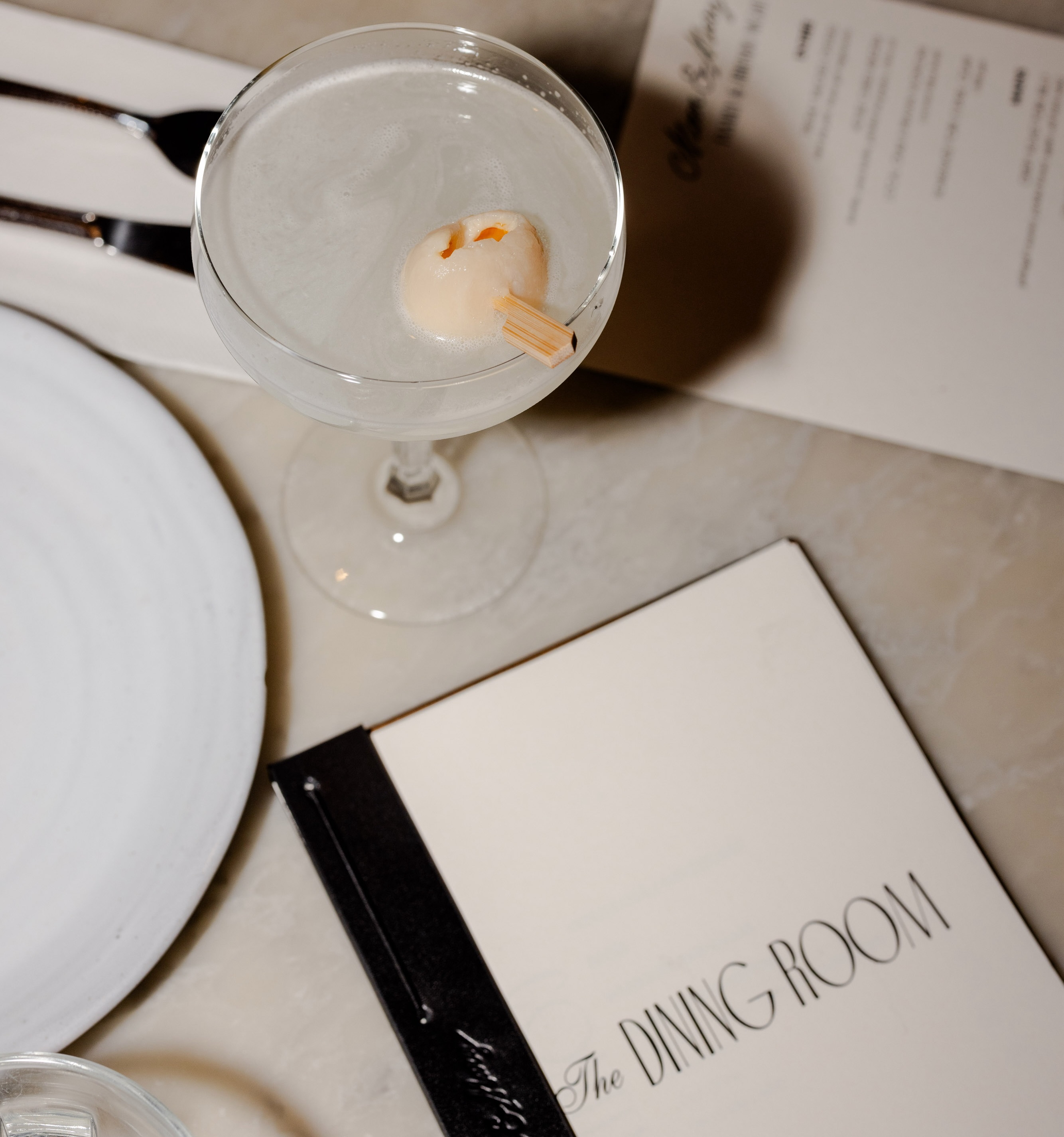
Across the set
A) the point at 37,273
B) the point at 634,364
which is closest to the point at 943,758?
the point at 634,364

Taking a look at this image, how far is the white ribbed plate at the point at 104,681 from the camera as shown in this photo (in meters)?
0.46

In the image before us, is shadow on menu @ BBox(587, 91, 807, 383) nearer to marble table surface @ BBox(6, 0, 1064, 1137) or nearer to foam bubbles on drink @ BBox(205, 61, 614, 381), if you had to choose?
marble table surface @ BBox(6, 0, 1064, 1137)

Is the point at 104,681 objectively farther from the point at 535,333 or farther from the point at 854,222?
the point at 854,222

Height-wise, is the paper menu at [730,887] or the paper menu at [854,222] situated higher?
the paper menu at [854,222]

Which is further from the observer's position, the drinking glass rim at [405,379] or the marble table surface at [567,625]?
the marble table surface at [567,625]

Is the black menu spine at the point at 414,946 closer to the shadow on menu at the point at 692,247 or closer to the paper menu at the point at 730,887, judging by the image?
the paper menu at the point at 730,887

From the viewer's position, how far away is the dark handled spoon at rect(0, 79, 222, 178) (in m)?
0.58

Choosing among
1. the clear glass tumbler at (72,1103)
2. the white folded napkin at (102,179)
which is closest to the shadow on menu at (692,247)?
the white folded napkin at (102,179)

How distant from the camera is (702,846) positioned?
19.9 inches

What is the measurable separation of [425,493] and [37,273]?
0.82 feet

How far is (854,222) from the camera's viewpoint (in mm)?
625

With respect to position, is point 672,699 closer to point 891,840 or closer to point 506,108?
point 891,840

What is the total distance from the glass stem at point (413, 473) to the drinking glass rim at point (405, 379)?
11cm

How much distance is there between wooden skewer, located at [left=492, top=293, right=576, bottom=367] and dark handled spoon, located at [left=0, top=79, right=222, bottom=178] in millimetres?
291
